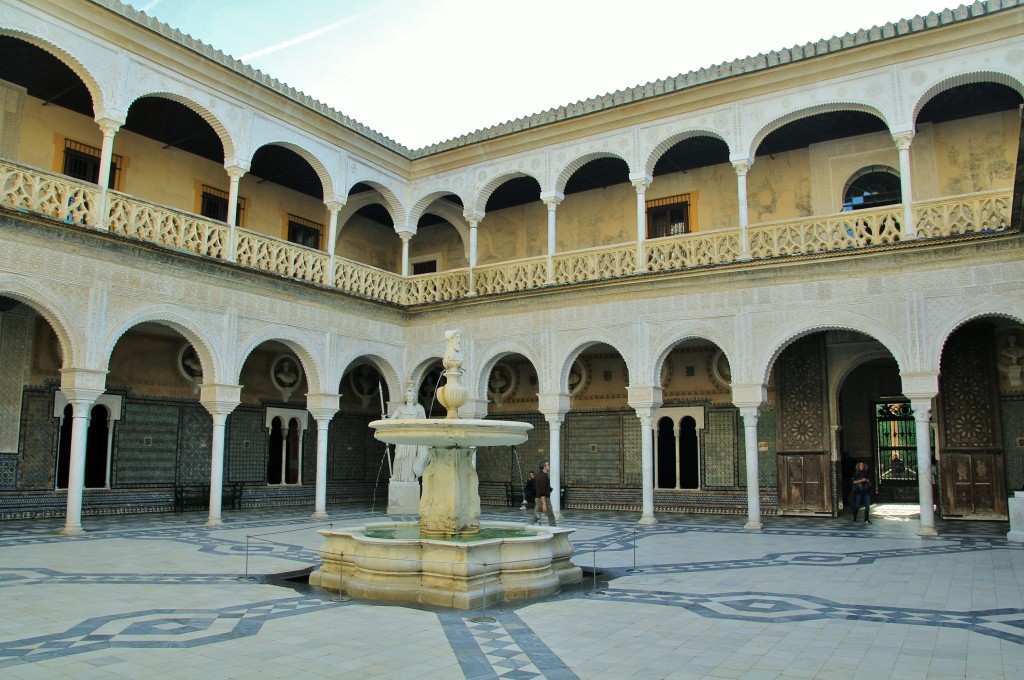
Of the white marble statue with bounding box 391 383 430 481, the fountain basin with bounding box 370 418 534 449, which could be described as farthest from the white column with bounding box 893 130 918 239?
the white marble statue with bounding box 391 383 430 481

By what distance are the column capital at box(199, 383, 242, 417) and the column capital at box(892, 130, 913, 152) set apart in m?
10.7

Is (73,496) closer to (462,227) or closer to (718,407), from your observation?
(462,227)

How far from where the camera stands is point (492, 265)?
592 inches

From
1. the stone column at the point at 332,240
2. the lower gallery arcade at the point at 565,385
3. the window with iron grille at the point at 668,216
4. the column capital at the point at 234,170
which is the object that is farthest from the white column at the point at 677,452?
the column capital at the point at 234,170

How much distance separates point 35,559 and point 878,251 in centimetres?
1105

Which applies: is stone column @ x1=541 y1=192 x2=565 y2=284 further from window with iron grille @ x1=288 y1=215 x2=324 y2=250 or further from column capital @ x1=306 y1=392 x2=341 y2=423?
window with iron grille @ x1=288 y1=215 x2=324 y2=250

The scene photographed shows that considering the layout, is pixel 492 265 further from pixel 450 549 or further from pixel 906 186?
pixel 450 549

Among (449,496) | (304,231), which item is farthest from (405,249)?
(449,496)

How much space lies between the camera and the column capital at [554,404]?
1397cm

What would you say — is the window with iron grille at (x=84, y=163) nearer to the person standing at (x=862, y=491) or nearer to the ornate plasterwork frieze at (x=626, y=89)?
the ornate plasterwork frieze at (x=626, y=89)

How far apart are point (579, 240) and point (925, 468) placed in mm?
7996

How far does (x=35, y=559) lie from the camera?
8.10 metres

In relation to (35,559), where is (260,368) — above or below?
above

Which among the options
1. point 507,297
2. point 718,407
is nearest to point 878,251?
point 718,407
